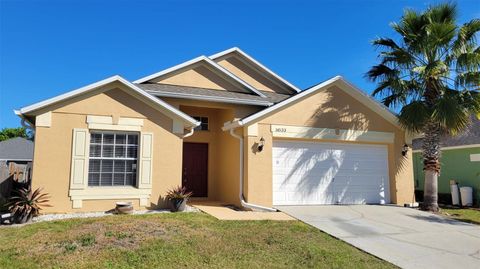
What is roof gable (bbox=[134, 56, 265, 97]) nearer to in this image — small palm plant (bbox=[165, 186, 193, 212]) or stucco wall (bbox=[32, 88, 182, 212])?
stucco wall (bbox=[32, 88, 182, 212])

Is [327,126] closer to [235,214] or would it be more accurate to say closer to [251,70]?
[235,214]

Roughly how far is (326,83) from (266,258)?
8504 mm

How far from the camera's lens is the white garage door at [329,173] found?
1311cm

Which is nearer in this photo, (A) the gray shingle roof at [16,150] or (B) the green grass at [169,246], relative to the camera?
(B) the green grass at [169,246]

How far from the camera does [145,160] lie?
460 inches

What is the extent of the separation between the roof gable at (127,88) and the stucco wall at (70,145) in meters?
0.17

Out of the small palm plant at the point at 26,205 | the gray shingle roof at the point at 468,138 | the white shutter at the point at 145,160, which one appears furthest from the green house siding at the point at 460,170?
the small palm plant at the point at 26,205

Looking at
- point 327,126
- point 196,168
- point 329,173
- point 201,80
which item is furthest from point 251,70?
point 329,173

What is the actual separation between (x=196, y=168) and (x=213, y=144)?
1229mm

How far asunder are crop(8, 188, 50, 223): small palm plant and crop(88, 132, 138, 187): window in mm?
1442

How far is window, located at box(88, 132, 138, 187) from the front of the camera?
11.3 metres

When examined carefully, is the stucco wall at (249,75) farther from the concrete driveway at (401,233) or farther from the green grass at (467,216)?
the green grass at (467,216)

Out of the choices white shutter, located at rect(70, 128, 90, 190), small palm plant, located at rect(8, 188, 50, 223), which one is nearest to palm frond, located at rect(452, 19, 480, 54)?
white shutter, located at rect(70, 128, 90, 190)

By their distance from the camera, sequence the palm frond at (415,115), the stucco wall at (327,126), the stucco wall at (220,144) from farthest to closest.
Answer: the stucco wall at (220,144)
the palm frond at (415,115)
the stucco wall at (327,126)
